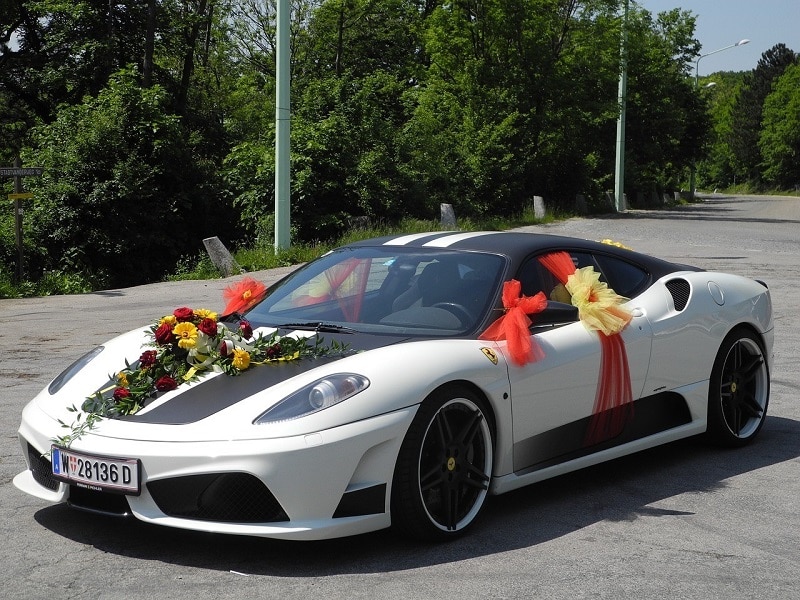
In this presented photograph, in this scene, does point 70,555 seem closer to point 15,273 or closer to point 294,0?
point 15,273

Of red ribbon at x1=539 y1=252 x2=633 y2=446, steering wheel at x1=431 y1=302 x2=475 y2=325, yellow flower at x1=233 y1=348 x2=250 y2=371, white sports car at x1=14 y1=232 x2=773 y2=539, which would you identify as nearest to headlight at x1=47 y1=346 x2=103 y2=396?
white sports car at x1=14 y1=232 x2=773 y2=539

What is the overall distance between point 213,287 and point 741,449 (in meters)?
11.1

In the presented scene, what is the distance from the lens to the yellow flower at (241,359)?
176 inches

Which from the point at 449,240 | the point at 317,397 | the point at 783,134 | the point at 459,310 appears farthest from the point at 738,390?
the point at 783,134

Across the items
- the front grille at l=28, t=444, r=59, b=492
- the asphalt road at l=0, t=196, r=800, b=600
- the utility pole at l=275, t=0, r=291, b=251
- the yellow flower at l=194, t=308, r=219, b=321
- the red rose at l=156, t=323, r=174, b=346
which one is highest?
the utility pole at l=275, t=0, r=291, b=251

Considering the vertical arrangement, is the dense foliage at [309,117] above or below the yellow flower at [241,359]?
above

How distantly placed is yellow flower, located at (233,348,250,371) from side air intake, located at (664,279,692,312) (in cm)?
245

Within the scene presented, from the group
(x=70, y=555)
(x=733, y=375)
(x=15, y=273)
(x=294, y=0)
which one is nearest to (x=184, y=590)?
(x=70, y=555)

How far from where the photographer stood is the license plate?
3.97 m

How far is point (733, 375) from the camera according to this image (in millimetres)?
6039

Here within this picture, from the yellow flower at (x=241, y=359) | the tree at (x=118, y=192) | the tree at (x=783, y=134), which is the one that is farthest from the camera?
the tree at (x=783, y=134)

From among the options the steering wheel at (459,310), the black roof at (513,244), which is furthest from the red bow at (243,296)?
the steering wheel at (459,310)

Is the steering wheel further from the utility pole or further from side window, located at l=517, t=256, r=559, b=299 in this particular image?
the utility pole

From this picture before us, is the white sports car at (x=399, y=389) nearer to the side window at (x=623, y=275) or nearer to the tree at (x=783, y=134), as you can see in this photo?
the side window at (x=623, y=275)
